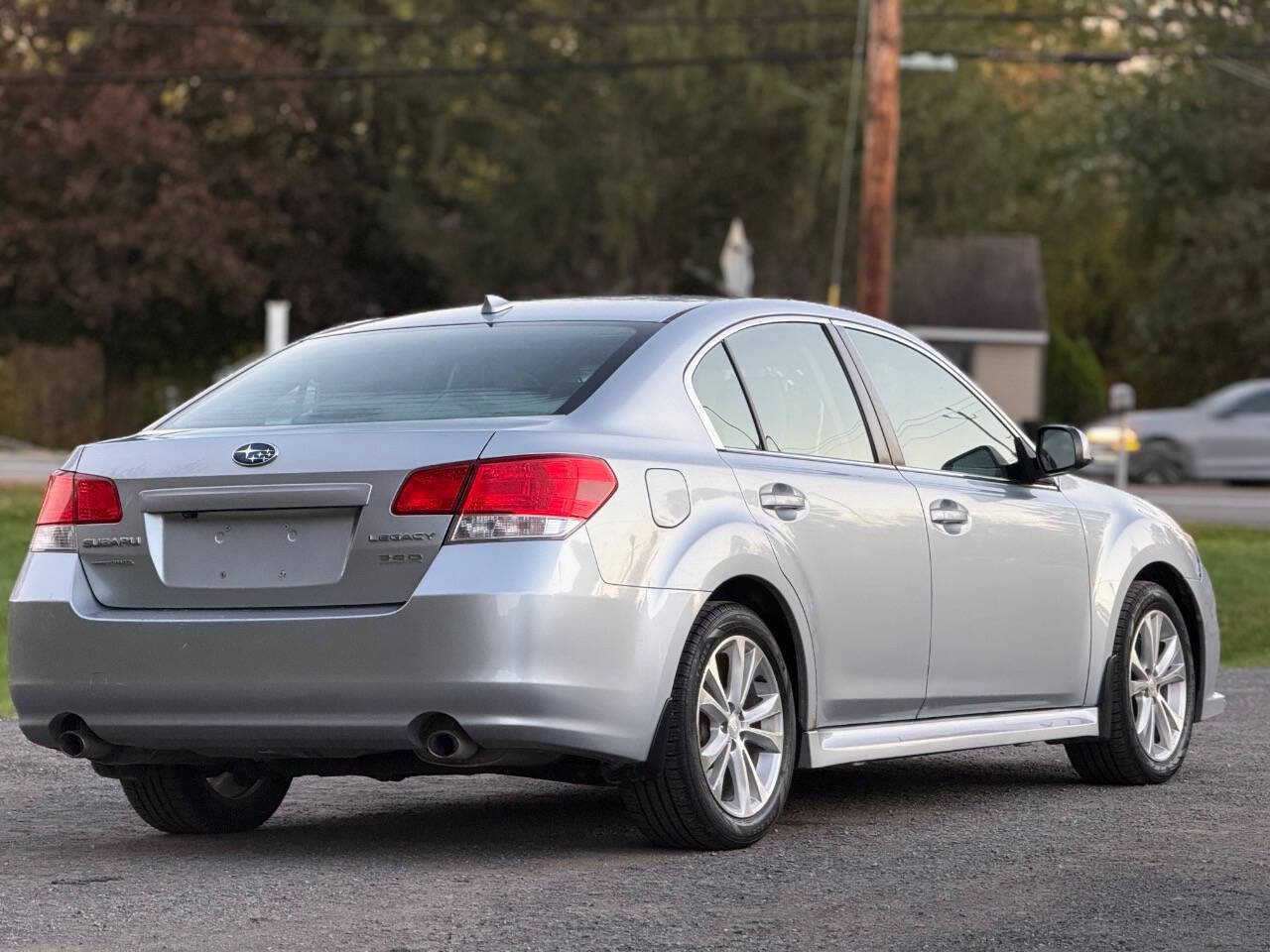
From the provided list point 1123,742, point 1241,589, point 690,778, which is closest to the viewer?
point 690,778

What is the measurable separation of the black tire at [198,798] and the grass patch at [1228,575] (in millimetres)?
3365

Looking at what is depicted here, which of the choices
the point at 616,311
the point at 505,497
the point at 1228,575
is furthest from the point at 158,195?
the point at 505,497

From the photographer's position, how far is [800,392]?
752 cm

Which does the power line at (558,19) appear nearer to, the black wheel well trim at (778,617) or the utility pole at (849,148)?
the utility pole at (849,148)

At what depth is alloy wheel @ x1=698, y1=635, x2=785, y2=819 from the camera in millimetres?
6738

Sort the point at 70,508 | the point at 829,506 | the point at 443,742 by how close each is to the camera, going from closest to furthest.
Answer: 1. the point at 443,742
2. the point at 70,508
3. the point at 829,506

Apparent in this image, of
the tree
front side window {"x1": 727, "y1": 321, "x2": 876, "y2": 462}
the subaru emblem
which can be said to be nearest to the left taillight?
the subaru emblem

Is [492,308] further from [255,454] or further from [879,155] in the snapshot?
[879,155]

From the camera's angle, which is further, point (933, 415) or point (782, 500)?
point (933, 415)

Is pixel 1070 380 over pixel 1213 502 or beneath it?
beneath

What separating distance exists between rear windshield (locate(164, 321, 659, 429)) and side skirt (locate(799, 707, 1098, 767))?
1281 mm

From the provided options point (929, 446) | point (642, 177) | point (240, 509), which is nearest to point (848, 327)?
point (929, 446)

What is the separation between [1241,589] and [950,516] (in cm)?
1013

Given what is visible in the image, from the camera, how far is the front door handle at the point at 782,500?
6957mm
